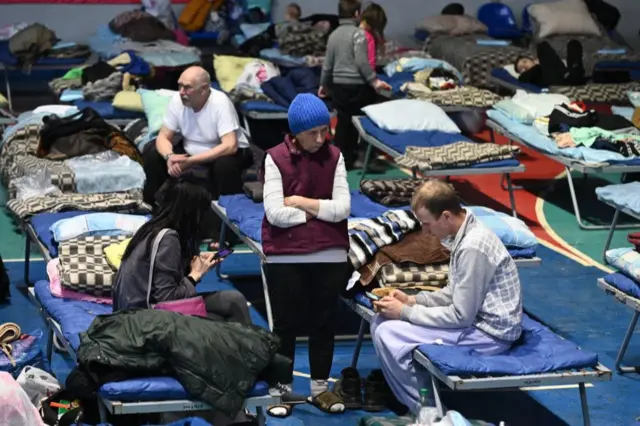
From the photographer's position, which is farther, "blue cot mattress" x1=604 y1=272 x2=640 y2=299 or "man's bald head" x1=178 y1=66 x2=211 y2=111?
"man's bald head" x1=178 y1=66 x2=211 y2=111

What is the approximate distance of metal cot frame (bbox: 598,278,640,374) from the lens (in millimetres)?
6220

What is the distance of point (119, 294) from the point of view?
553 cm

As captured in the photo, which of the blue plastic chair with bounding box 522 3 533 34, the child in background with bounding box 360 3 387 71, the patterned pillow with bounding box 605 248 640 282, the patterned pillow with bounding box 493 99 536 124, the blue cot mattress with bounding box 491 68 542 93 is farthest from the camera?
the blue plastic chair with bounding box 522 3 533 34

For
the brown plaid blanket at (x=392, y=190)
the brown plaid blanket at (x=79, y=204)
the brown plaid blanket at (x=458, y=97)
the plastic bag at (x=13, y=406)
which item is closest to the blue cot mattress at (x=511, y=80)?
the brown plaid blanket at (x=458, y=97)

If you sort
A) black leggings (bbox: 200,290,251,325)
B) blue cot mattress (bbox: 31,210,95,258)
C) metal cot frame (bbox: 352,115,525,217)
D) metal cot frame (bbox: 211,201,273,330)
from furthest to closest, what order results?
metal cot frame (bbox: 352,115,525,217) < blue cot mattress (bbox: 31,210,95,258) < metal cot frame (bbox: 211,201,273,330) < black leggings (bbox: 200,290,251,325)

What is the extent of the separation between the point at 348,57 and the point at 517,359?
5.02 meters

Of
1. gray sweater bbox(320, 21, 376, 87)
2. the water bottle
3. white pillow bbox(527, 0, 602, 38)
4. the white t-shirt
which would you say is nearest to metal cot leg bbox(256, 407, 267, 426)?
the water bottle

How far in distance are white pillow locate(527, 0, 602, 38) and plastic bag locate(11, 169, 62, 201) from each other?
6.83 m

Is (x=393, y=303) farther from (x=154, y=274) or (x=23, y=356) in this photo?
(x=23, y=356)

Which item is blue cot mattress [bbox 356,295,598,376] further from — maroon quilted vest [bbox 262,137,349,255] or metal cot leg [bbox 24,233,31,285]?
metal cot leg [bbox 24,233,31,285]

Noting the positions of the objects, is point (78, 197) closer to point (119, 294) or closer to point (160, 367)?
point (119, 294)

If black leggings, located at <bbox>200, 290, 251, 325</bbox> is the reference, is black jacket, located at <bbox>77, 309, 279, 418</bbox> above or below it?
above

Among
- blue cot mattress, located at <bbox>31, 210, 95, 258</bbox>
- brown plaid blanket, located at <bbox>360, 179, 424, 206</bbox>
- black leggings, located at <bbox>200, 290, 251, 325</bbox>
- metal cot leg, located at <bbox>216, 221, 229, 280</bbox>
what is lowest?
metal cot leg, located at <bbox>216, 221, 229, 280</bbox>

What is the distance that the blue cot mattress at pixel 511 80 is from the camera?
440 inches
